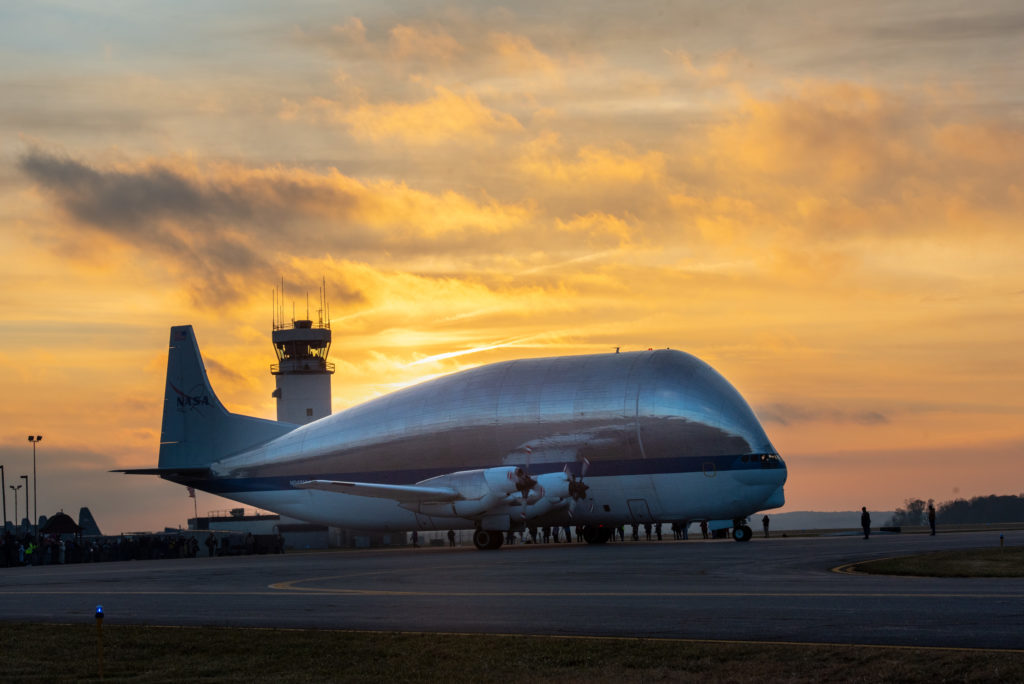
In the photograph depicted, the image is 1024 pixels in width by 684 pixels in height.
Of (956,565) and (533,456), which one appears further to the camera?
(533,456)

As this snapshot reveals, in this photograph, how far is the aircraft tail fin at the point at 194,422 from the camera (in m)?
76.6

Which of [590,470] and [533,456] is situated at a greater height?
[533,456]

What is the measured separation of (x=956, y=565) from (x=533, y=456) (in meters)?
35.2

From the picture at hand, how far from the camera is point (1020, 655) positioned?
13.3 meters

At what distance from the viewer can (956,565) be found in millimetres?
29438

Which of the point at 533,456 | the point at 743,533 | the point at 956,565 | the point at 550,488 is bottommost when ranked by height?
the point at 956,565

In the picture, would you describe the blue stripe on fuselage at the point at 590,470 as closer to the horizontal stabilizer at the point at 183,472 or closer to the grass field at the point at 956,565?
the horizontal stabilizer at the point at 183,472

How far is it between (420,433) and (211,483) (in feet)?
52.7

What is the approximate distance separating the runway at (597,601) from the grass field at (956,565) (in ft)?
4.37

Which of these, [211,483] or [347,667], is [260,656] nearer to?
[347,667]

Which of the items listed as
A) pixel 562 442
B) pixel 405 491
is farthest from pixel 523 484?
pixel 405 491

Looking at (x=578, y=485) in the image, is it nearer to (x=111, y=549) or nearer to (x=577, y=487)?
(x=577, y=487)

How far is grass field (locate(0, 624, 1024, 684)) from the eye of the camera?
43.6ft

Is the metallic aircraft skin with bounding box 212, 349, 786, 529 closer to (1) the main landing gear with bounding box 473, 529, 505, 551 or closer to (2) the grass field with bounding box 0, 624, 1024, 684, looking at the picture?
(1) the main landing gear with bounding box 473, 529, 505, 551
